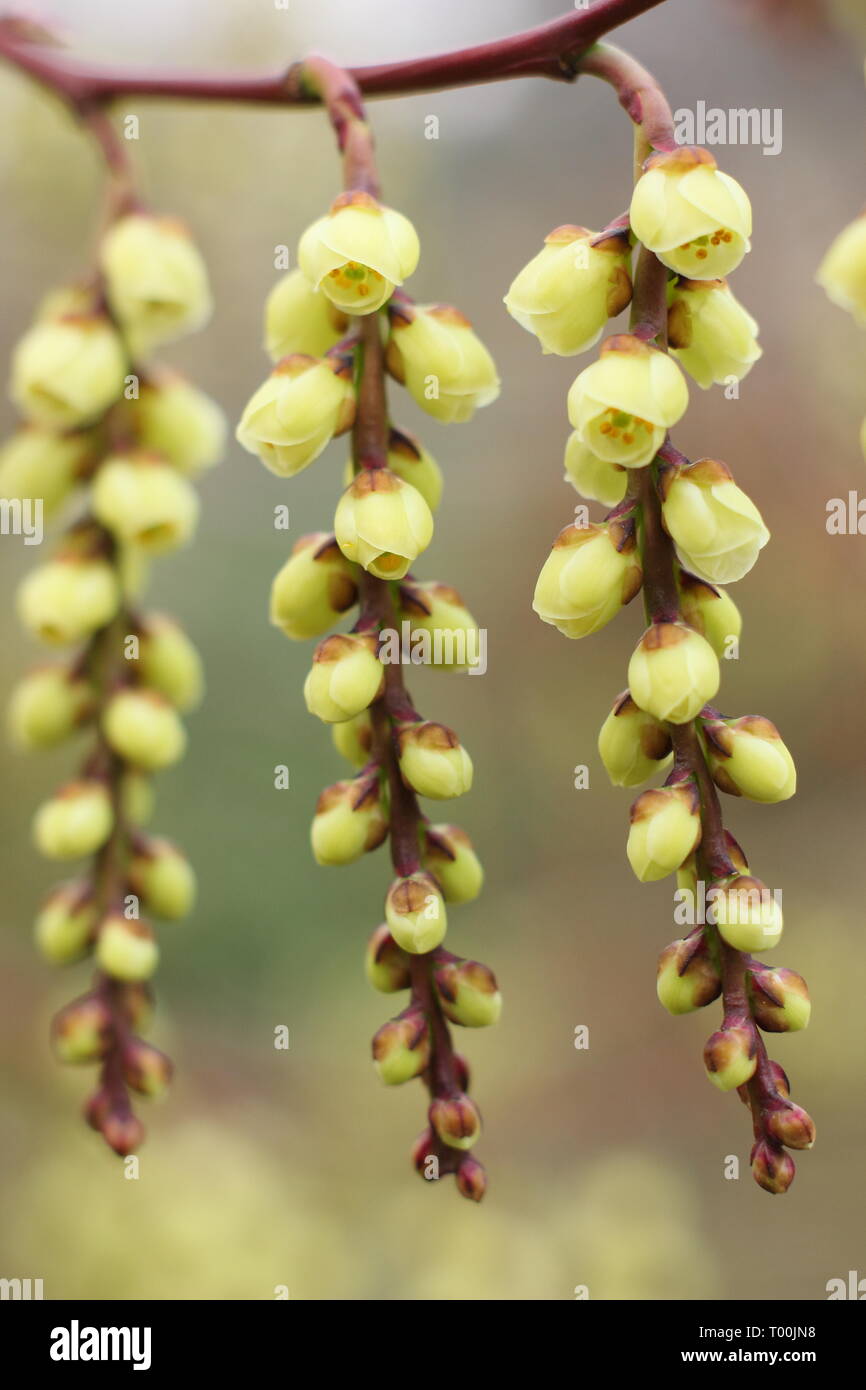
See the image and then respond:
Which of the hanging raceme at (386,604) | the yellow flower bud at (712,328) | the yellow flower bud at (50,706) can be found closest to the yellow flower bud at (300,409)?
the hanging raceme at (386,604)

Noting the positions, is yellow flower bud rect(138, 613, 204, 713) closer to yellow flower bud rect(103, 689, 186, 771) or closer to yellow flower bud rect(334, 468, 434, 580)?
yellow flower bud rect(103, 689, 186, 771)

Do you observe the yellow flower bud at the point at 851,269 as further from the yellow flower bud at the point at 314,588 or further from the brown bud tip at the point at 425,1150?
the brown bud tip at the point at 425,1150

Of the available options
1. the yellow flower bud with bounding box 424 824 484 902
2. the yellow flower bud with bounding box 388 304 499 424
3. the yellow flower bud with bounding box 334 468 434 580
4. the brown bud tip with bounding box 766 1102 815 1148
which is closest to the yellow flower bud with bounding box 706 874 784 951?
the brown bud tip with bounding box 766 1102 815 1148

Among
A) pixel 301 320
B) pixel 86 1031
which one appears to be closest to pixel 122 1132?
pixel 86 1031

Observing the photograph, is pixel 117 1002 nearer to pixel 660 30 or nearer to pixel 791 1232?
pixel 791 1232

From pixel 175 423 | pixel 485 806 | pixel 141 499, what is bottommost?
pixel 141 499

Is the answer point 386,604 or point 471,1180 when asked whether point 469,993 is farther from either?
point 386,604
